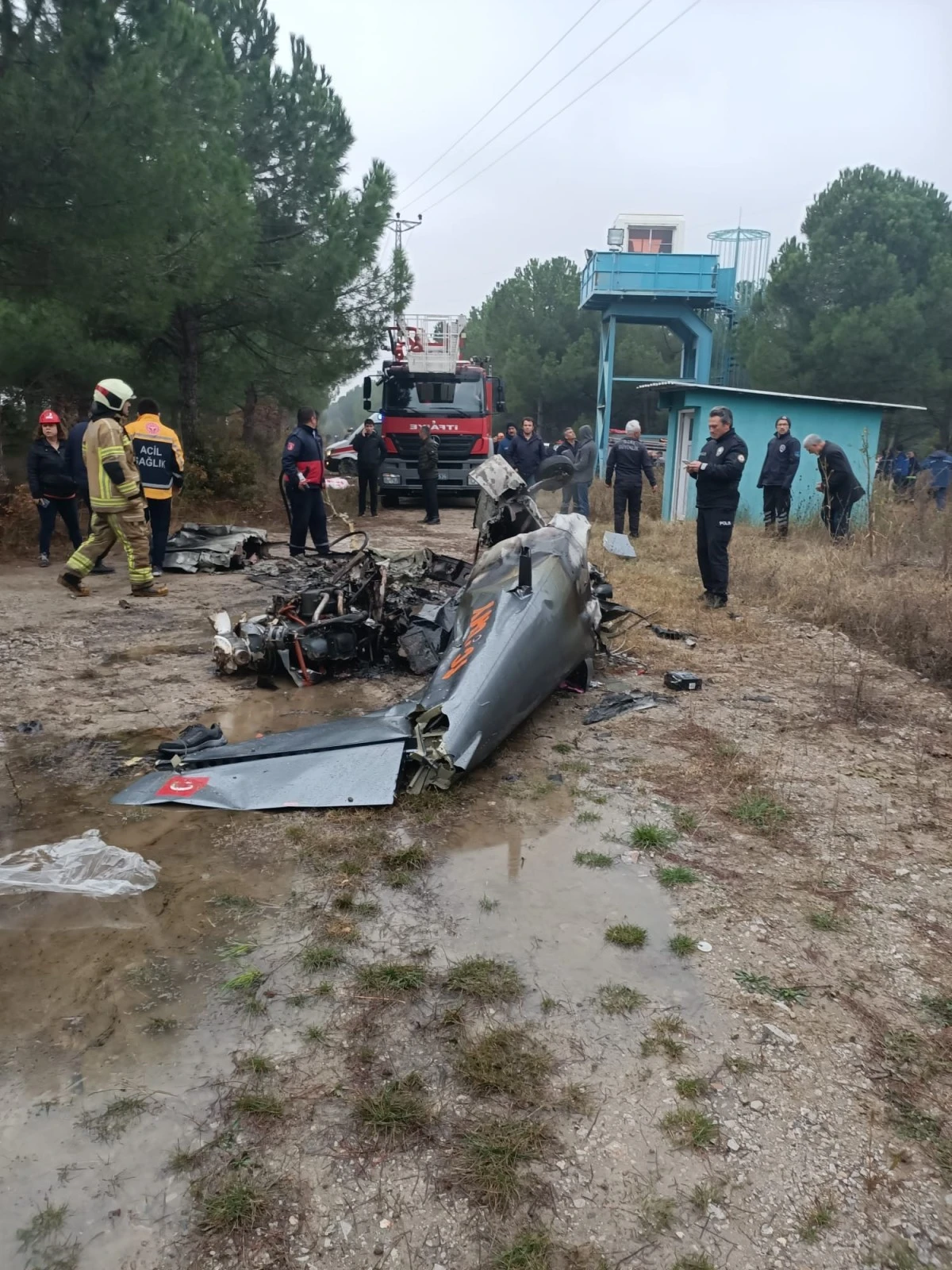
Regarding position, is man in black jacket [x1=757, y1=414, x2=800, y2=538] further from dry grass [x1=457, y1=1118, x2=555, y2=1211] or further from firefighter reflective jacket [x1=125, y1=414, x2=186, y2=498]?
dry grass [x1=457, y1=1118, x2=555, y2=1211]

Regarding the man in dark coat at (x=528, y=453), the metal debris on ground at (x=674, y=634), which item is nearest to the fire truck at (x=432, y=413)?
the man in dark coat at (x=528, y=453)

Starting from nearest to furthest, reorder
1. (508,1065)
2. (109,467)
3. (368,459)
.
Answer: (508,1065) < (109,467) < (368,459)

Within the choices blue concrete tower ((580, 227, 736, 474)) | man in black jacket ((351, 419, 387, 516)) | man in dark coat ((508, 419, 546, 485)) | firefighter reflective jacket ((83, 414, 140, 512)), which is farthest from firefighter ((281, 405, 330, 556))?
blue concrete tower ((580, 227, 736, 474))

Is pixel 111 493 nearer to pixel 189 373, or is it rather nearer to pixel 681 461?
pixel 189 373

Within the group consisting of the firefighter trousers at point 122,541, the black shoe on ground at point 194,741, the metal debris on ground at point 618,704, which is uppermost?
the firefighter trousers at point 122,541

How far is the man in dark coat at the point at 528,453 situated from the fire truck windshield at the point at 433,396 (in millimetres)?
3255

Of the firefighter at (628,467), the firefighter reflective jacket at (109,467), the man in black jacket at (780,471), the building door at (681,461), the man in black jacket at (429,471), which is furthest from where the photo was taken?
the building door at (681,461)

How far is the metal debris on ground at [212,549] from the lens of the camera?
32.0 feet

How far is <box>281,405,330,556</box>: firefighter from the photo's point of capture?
9.28 m

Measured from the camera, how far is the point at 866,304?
27.1 m

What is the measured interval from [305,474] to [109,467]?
7.69ft

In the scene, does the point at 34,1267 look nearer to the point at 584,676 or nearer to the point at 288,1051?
the point at 288,1051

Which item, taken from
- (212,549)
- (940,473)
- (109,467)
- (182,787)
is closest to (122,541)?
(109,467)

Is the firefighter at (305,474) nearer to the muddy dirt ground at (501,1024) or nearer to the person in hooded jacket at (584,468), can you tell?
the person in hooded jacket at (584,468)
